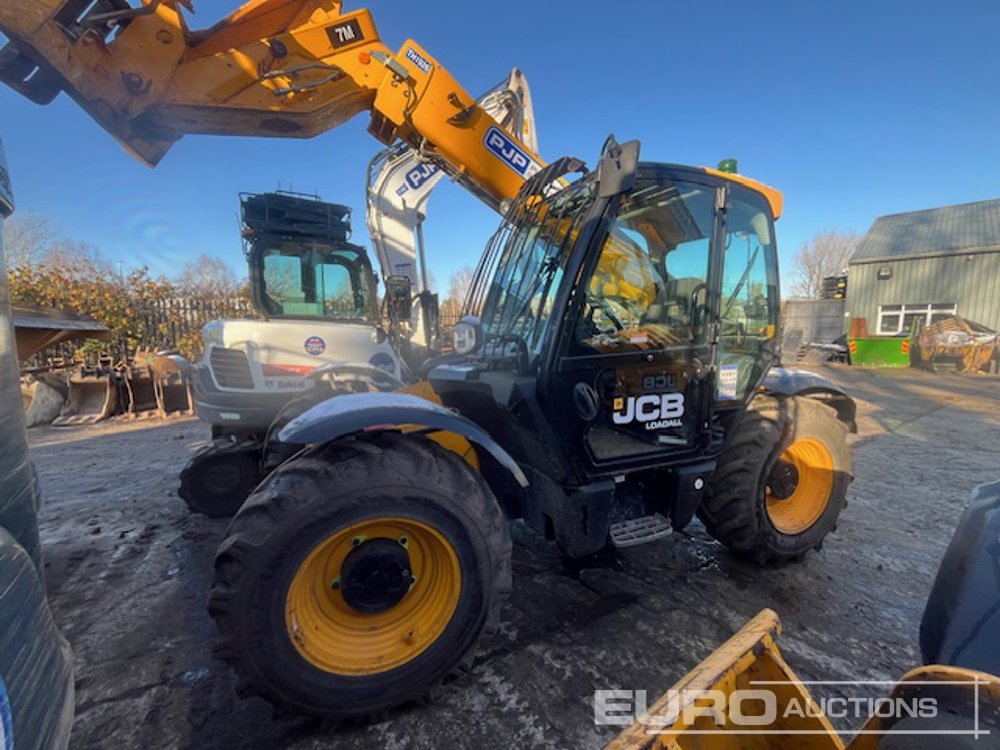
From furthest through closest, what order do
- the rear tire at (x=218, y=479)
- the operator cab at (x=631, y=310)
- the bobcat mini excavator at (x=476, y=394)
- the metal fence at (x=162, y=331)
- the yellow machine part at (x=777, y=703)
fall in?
the metal fence at (x=162, y=331)
the rear tire at (x=218, y=479)
the operator cab at (x=631, y=310)
the bobcat mini excavator at (x=476, y=394)
the yellow machine part at (x=777, y=703)

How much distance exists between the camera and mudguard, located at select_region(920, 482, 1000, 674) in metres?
1.38

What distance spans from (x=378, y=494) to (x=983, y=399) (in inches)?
555

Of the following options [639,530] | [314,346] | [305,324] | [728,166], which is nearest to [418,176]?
[305,324]

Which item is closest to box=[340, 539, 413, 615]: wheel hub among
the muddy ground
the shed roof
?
the muddy ground

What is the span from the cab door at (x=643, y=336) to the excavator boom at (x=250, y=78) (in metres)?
1.39

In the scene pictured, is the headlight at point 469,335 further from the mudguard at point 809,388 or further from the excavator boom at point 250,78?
the mudguard at point 809,388

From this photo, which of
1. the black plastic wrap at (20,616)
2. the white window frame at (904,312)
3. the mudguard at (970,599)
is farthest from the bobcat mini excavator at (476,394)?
the white window frame at (904,312)

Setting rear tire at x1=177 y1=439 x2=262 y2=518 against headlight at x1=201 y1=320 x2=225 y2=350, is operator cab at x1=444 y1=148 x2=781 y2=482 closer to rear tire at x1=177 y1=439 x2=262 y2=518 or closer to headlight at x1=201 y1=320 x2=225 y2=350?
rear tire at x1=177 y1=439 x2=262 y2=518

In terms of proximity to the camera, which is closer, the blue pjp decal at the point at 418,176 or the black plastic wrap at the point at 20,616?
the black plastic wrap at the point at 20,616

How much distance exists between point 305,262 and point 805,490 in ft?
18.2

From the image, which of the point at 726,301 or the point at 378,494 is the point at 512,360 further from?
the point at 726,301

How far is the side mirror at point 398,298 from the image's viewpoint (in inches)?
202

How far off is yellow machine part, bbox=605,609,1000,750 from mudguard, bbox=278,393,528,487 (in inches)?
48.9

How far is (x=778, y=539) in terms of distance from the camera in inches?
124
